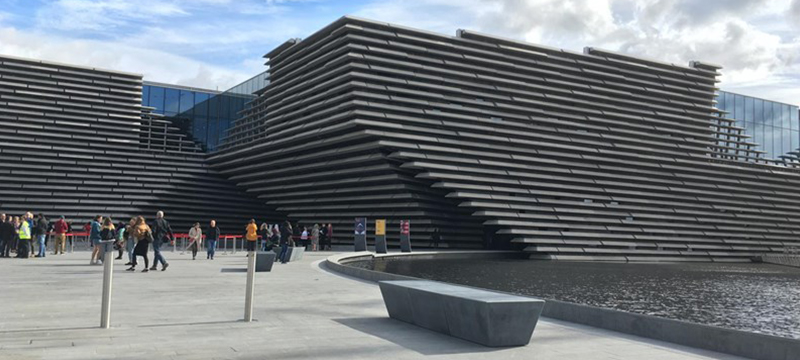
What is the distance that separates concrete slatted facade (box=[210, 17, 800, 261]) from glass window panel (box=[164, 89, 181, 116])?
20.7ft

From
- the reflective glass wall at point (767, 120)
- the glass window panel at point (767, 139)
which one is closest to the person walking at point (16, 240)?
the reflective glass wall at point (767, 120)

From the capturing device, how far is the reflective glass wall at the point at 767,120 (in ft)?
170

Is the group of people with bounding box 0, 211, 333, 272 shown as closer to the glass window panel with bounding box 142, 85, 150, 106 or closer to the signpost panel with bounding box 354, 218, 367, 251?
the signpost panel with bounding box 354, 218, 367, 251

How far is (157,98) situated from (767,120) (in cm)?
4972

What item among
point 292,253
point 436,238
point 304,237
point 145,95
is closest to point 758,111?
point 436,238

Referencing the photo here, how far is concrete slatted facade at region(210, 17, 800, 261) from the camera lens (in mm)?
32250

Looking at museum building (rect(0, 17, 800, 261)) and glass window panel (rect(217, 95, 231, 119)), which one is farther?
glass window panel (rect(217, 95, 231, 119))

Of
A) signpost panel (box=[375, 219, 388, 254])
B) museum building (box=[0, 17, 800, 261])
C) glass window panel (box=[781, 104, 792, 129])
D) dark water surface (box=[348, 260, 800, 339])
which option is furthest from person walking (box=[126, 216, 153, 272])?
glass window panel (box=[781, 104, 792, 129])

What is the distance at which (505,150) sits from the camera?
1347 inches

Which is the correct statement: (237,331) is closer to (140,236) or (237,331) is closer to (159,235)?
(140,236)

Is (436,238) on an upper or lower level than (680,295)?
upper

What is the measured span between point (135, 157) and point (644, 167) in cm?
3159

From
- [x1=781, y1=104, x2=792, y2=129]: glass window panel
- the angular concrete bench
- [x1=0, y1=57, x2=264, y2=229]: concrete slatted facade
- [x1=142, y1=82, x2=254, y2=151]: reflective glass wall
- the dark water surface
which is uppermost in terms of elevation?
[x1=781, y1=104, x2=792, y2=129]: glass window panel

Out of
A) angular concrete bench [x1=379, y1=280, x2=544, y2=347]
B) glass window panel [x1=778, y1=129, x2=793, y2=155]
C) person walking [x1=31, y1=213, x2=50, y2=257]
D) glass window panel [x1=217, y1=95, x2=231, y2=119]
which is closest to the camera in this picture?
angular concrete bench [x1=379, y1=280, x2=544, y2=347]
